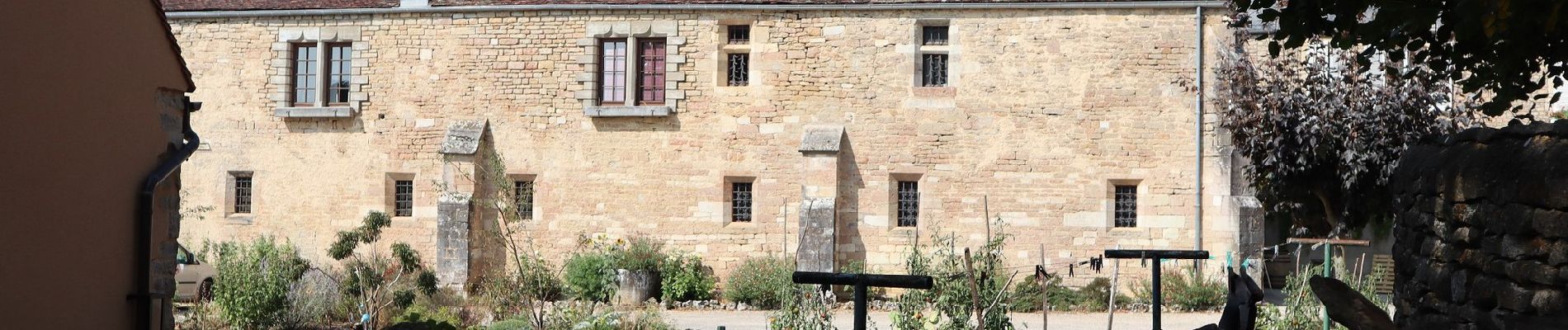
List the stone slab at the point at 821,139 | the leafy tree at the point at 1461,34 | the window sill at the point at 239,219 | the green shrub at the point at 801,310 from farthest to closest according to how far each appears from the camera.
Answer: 1. the window sill at the point at 239,219
2. the stone slab at the point at 821,139
3. the green shrub at the point at 801,310
4. the leafy tree at the point at 1461,34

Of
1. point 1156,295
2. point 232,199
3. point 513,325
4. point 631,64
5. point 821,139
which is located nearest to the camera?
point 1156,295

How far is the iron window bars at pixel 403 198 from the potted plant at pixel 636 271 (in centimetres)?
303

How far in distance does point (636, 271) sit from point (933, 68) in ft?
13.6

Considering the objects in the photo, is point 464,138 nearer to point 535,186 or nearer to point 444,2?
point 535,186

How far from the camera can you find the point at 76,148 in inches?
314

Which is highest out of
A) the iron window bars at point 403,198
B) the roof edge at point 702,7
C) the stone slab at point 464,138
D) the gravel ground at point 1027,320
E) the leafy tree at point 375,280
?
the roof edge at point 702,7

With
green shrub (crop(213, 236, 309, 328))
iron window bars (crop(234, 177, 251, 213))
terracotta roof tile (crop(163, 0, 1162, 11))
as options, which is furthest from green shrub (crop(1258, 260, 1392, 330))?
iron window bars (crop(234, 177, 251, 213))

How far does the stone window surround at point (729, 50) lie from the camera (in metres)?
17.2

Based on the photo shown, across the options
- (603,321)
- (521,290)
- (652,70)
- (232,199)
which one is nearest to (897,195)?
(652,70)

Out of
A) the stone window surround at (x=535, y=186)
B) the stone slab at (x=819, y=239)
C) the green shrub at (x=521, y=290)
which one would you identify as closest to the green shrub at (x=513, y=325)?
the green shrub at (x=521, y=290)

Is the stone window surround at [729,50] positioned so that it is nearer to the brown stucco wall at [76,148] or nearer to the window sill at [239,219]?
the window sill at [239,219]

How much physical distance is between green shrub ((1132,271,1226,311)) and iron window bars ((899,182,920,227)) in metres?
2.69

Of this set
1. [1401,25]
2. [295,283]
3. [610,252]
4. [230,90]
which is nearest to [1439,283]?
[1401,25]

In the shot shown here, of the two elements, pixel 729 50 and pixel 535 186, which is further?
pixel 535 186
